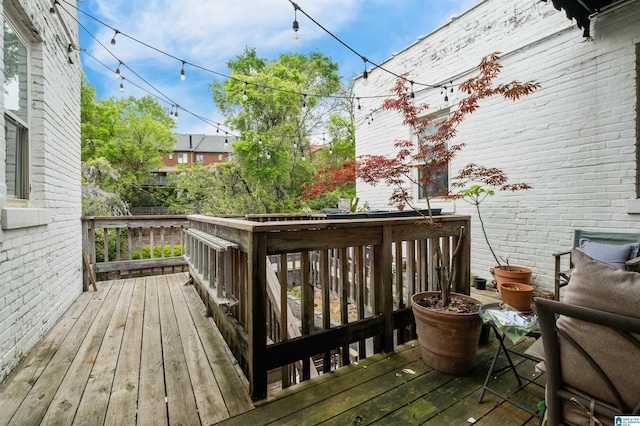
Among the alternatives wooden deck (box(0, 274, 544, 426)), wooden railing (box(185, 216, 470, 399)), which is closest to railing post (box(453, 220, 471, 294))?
wooden railing (box(185, 216, 470, 399))

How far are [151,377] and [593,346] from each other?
2267 millimetres

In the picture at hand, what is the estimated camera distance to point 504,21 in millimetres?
3754

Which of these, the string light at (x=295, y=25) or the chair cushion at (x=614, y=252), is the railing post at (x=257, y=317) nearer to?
the string light at (x=295, y=25)

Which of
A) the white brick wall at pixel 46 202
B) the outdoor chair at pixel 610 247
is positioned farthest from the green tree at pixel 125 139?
the outdoor chair at pixel 610 247

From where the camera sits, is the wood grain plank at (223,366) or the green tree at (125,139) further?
the green tree at (125,139)

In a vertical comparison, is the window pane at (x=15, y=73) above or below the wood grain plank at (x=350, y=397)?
above

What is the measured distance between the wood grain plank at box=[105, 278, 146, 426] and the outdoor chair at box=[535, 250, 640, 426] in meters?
1.92

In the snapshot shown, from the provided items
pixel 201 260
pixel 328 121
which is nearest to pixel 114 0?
pixel 201 260

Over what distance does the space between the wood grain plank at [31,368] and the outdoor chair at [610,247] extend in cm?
383

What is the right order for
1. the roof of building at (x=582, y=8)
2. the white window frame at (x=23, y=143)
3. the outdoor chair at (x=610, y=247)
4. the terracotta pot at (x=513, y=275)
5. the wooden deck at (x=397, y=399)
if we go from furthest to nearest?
1. the terracotta pot at (x=513, y=275)
2. the roof of building at (x=582, y=8)
3. the outdoor chair at (x=610, y=247)
4. the white window frame at (x=23, y=143)
5. the wooden deck at (x=397, y=399)

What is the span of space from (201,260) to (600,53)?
4586 mm

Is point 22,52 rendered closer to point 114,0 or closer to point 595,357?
point 114,0

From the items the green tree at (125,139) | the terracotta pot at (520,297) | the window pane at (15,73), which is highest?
the green tree at (125,139)

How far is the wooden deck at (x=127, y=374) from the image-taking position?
1.50 meters
